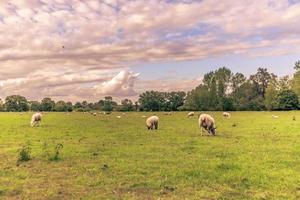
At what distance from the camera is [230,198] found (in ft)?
34.2

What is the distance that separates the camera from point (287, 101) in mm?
112312

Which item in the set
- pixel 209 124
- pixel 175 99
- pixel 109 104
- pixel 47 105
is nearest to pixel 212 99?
pixel 175 99

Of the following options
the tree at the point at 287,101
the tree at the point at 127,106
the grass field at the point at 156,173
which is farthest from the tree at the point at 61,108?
the grass field at the point at 156,173

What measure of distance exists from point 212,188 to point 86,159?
25.2 feet

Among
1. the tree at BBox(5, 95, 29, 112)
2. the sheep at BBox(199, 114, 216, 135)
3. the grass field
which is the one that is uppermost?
the tree at BBox(5, 95, 29, 112)

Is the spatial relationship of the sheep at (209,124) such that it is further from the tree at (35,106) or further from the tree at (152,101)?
the tree at (35,106)

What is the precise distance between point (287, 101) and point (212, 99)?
30.0m

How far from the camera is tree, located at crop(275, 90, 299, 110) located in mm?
111875

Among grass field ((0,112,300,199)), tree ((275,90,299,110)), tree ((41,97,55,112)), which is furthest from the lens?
tree ((41,97,55,112))

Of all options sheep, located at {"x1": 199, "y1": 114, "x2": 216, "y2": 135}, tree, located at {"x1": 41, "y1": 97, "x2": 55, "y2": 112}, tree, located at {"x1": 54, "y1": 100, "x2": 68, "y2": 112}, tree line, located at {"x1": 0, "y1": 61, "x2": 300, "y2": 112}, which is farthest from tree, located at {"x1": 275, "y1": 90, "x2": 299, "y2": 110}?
sheep, located at {"x1": 199, "y1": 114, "x2": 216, "y2": 135}

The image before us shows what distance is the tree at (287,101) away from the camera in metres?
112

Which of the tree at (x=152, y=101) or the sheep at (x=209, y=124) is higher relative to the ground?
the tree at (x=152, y=101)

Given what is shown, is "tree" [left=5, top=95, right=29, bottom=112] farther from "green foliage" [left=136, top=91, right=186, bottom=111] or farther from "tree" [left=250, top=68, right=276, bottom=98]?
"tree" [left=250, top=68, right=276, bottom=98]

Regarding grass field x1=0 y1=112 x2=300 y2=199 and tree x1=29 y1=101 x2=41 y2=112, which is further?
tree x1=29 y1=101 x2=41 y2=112
